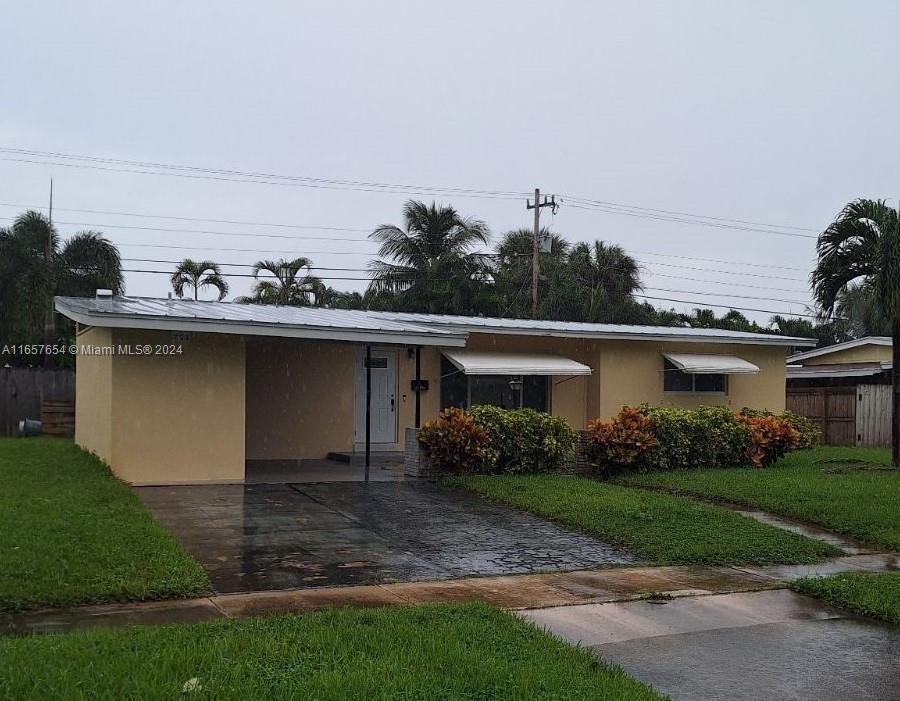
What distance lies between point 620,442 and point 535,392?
4678 millimetres

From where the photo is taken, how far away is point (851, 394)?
23.0 metres

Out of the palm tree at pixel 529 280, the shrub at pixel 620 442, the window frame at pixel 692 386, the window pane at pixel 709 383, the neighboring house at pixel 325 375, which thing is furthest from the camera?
the palm tree at pixel 529 280

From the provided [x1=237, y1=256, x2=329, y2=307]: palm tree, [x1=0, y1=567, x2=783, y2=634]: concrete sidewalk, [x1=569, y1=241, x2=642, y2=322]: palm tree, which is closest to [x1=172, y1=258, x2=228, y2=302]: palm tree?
[x1=237, y1=256, x2=329, y2=307]: palm tree

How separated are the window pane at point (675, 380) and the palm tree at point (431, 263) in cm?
1103

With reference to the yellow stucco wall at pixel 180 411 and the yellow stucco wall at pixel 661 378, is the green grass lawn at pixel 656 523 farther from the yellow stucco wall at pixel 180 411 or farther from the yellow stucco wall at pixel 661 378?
the yellow stucco wall at pixel 661 378

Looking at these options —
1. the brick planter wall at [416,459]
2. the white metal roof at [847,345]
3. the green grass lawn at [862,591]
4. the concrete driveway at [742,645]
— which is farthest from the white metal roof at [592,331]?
the concrete driveway at [742,645]

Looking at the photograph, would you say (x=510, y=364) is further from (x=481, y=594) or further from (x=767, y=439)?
(x=481, y=594)

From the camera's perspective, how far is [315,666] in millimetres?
5125

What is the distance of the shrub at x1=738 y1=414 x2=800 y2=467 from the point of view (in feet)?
53.9

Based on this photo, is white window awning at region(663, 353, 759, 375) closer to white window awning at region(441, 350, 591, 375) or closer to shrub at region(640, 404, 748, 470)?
white window awning at region(441, 350, 591, 375)

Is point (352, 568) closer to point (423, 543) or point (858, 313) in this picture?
point (423, 543)

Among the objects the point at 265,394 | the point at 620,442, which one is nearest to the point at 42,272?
the point at 265,394

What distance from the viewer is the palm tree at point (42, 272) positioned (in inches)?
947

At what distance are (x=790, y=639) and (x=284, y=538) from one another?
5139mm
